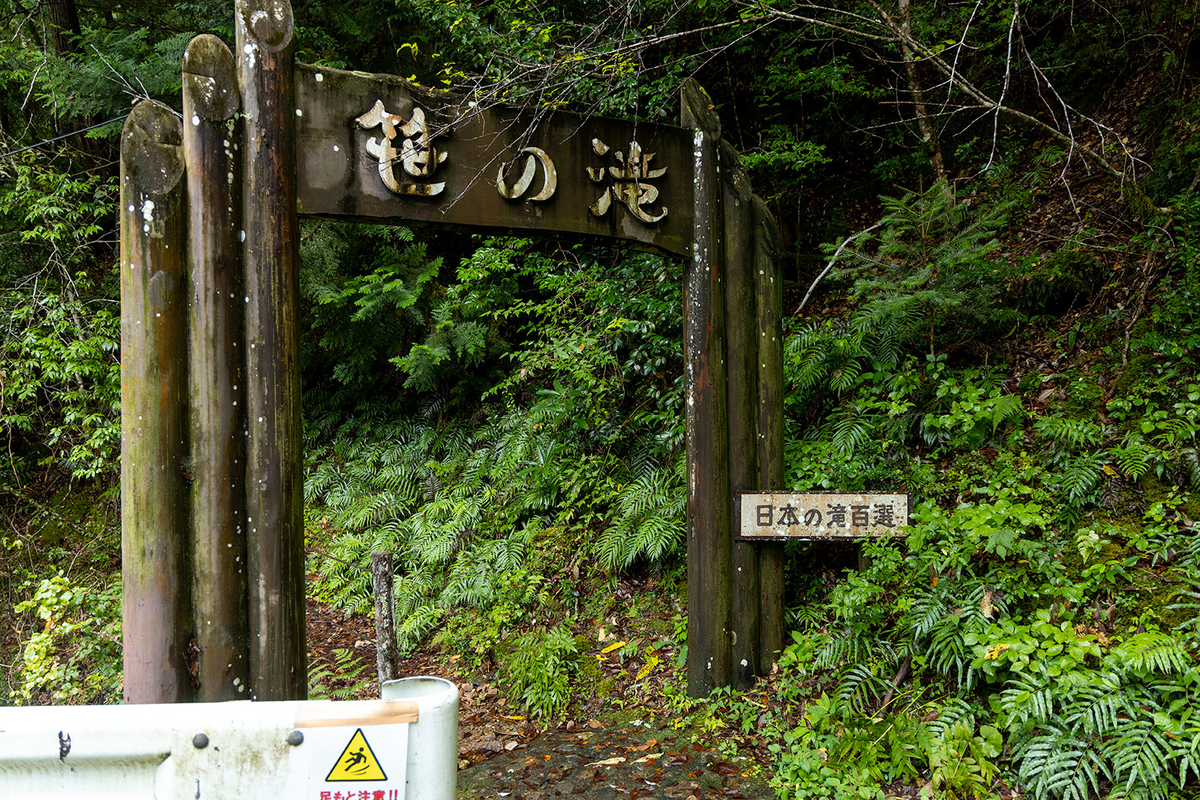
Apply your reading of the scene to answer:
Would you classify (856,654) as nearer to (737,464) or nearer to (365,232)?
(737,464)

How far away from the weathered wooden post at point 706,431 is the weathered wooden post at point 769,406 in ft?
0.89

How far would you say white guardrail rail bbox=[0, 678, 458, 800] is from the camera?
5.91 ft

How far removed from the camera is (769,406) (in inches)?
181

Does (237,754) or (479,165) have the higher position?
(479,165)

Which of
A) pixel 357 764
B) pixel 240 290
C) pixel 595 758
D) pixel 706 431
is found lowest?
pixel 595 758

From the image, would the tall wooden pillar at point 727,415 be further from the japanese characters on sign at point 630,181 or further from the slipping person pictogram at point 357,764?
the slipping person pictogram at point 357,764

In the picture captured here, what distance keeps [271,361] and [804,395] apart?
4.08 metres

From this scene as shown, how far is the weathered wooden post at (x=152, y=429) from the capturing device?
3184 mm

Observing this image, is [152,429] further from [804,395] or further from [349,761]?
[804,395]

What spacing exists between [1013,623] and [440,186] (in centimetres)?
390

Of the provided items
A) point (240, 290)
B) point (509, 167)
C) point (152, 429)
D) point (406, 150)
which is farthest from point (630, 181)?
point (152, 429)

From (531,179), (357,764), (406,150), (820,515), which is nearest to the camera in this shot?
(357,764)

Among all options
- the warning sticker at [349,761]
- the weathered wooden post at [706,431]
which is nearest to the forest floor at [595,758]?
the weathered wooden post at [706,431]

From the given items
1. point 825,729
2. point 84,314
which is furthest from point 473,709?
point 84,314
